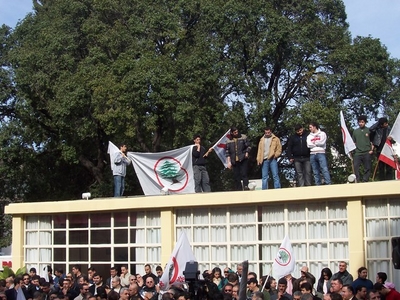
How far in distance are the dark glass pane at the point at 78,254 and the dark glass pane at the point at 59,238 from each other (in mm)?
350

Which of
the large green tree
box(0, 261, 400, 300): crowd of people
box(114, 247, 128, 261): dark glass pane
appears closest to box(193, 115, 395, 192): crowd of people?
A: box(114, 247, 128, 261): dark glass pane

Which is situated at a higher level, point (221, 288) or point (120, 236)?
point (120, 236)

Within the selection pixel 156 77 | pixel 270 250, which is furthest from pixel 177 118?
pixel 270 250

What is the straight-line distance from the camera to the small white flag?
14.4 metres

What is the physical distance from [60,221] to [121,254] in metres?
2.06

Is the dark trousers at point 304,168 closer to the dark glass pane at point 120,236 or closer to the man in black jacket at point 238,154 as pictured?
the man in black jacket at point 238,154

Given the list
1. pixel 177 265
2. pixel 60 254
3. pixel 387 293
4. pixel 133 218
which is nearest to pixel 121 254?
pixel 133 218

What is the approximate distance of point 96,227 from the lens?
63.6 ft

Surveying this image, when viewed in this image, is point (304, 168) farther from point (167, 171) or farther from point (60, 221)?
point (60, 221)

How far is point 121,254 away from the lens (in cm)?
1895

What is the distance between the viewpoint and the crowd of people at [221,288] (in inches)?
430

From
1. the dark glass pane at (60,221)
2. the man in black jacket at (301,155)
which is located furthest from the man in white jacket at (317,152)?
the dark glass pane at (60,221)

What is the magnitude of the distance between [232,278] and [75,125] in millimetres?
19476

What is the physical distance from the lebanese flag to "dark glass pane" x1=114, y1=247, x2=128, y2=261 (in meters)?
5.40
